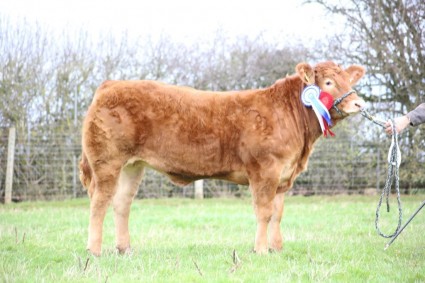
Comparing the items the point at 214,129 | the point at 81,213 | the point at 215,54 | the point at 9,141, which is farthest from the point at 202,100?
the point at 215,54

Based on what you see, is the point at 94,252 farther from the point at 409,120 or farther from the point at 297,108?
the point at 409,120

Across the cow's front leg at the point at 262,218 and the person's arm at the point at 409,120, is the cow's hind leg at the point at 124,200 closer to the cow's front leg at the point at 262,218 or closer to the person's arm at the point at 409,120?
the cow's front leg at the point at 262,218

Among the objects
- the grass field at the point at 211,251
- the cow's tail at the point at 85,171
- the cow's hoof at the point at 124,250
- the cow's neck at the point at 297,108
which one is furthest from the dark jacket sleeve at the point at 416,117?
the cow's tail at the point at 85,171

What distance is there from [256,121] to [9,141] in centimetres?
897

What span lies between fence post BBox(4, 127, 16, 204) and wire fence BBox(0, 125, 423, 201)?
29 centimetres

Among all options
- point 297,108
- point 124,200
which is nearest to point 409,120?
point 297,108

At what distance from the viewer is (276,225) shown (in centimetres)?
580

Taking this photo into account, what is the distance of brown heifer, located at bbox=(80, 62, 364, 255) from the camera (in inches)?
214

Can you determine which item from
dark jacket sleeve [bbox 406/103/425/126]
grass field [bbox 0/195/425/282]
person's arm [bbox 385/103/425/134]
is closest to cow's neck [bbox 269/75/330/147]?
person's arm [bbox 385/103/425/134]

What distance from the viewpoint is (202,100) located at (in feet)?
18.5

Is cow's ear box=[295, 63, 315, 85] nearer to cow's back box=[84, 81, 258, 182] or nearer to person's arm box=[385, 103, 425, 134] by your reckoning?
cow's back box=[84, 81, 258, 182]

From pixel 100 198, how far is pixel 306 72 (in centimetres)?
241

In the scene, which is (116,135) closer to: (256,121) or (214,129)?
(214,129)

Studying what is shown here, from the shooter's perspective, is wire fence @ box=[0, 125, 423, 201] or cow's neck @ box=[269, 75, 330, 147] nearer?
cow's neck @ box=[269, 75, 330, 147]
